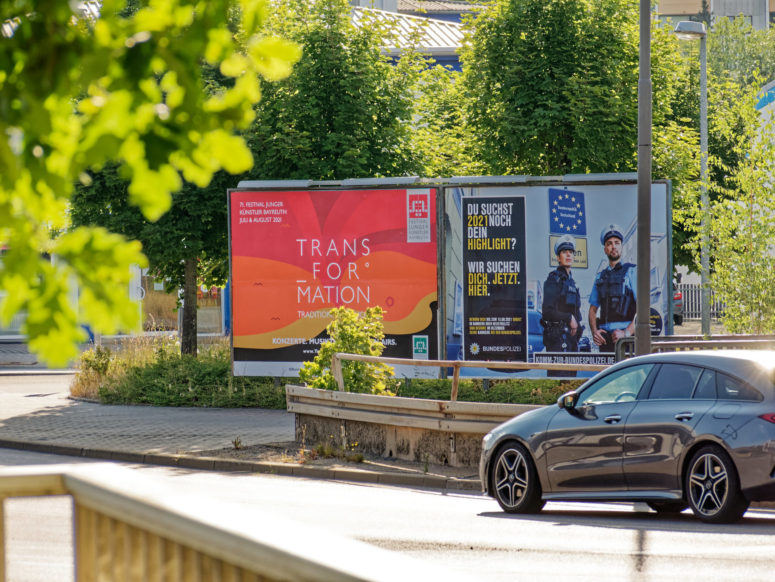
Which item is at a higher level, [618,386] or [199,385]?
[618,386]

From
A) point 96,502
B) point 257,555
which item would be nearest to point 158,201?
point 257,555

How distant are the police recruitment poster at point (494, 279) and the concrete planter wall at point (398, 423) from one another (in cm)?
554

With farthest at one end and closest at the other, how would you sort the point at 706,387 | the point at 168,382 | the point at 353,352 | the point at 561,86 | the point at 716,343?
the point at 561,86
the point at 168,382
the point at 353,352
the point at 716,343
the point at 706,387

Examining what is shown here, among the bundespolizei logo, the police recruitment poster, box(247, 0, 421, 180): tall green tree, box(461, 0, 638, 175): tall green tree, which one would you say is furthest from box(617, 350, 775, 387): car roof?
box(461, 0, 638, 175): tall green tree

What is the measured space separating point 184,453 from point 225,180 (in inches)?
395

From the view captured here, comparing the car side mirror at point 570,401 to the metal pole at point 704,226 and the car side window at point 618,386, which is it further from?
the metal pole at point 704,226

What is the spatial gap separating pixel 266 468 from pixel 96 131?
12.8m

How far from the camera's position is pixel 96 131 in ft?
7.18

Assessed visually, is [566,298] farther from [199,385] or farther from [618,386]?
[618,386]

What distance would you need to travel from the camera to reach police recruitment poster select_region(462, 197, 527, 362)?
21125 mm

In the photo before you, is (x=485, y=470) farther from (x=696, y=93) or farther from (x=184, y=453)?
(x=696, y=93)

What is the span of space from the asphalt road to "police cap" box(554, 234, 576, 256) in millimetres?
8497

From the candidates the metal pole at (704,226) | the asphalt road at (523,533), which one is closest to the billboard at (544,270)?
the metal pole at (704,226)

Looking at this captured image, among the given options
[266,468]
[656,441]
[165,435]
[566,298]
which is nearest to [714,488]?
[656,441]
